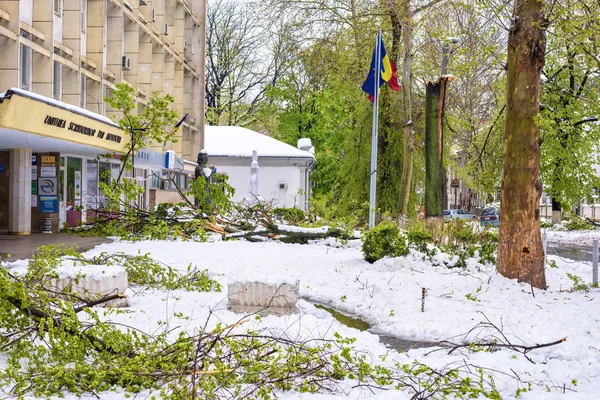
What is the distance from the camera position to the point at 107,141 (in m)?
21.1

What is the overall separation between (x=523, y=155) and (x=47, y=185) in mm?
15299

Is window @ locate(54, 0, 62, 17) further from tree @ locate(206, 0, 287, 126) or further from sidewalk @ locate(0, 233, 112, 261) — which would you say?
tree @ locate(206, 0, 287, 126)

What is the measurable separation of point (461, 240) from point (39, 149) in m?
12.6

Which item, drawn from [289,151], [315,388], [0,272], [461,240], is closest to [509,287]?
[461,240]

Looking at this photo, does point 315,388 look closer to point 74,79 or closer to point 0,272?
point 0,272

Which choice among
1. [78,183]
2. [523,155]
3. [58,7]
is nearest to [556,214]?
[78,183]

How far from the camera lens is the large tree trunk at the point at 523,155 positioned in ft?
36.8

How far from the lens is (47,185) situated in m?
21.7

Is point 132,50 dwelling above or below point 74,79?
above

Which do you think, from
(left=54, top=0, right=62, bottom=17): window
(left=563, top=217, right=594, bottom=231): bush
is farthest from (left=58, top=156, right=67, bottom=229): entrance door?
(left=563, top=217, right=594, bottom=231): bush

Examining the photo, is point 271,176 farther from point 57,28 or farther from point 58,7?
point 58,7

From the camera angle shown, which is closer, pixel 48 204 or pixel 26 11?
pixel 26 11

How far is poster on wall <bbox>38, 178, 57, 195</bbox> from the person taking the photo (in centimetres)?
2166

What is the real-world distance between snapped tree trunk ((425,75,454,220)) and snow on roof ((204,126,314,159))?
17.1 m
